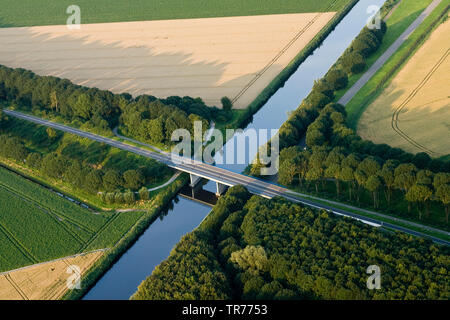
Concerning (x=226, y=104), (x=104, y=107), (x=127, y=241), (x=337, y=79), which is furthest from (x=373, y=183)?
(x=104, y=107)

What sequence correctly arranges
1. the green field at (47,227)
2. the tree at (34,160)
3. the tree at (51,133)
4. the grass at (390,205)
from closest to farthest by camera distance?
the grass at (390,205)
the green field at (47,227)
the tree at (34,160)
the tree at (51,133)

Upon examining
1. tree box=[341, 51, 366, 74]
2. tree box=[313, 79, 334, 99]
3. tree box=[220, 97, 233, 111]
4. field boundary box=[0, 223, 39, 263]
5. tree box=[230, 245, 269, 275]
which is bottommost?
field boundary box=[0, 223, 39, 263]

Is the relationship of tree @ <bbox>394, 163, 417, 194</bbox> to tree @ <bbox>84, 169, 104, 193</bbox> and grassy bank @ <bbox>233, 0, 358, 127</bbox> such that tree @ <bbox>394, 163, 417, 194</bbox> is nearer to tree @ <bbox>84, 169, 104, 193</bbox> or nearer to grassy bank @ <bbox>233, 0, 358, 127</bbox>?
grassy bank @ <bbox>233, 0, 358, 127</bbox>

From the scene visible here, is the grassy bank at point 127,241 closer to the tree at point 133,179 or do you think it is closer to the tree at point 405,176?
the tree at point 133,179

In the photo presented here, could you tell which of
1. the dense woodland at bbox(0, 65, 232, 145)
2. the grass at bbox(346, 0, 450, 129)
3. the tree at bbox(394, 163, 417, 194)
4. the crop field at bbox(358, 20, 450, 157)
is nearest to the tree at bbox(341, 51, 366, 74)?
the grass at bbox(346, 0, 450, 129)

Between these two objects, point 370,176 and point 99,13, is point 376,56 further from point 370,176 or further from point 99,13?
point 99,13

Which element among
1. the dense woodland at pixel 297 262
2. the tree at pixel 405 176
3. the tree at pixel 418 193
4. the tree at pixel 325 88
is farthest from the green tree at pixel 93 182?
the tree at pixel 418 193

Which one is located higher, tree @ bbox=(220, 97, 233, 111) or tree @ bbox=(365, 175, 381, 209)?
tree @ bbox=(220, 97, 233, 111)
